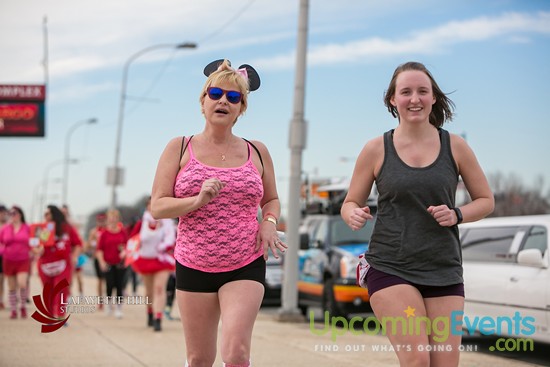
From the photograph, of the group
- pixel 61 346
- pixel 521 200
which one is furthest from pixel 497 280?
pixel 521 200

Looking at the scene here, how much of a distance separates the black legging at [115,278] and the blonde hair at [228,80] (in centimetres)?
1185

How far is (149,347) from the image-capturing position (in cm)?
1037

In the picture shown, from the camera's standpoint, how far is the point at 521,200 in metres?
78.9

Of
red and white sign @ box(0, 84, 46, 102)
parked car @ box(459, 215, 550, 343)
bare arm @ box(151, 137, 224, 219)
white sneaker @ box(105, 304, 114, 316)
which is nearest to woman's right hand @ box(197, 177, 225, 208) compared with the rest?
bare arm @ box(151, 137, 224, 219)

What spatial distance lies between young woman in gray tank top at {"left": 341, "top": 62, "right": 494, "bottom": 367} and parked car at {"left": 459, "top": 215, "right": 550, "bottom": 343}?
5.49 m

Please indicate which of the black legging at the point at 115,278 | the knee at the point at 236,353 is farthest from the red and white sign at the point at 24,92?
the knee at the point at 236,353

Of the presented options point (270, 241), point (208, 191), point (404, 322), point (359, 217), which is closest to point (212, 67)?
point (208, 191)

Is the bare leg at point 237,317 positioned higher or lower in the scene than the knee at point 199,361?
higher

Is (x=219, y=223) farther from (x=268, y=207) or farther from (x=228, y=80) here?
(x=228, y=80)

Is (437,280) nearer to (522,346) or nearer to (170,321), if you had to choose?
(522,346)

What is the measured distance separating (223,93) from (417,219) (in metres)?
1.26

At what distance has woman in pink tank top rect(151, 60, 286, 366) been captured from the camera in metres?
4.75

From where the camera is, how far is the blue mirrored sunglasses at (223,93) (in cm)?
492

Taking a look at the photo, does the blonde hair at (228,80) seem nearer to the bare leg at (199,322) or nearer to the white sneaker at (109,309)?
the bare leg at (199,322)
